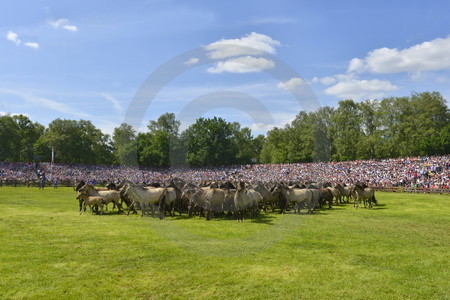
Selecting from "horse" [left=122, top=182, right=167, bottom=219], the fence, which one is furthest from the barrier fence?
"horse" [left=122, top=182, right=167, bottom=219]

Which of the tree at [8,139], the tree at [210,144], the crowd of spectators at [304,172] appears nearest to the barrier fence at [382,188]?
the crowd of spectators at [304,172]

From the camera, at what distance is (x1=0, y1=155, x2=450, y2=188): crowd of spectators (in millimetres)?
43750

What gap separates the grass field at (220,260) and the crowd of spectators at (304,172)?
104ft

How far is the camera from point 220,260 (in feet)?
31.9

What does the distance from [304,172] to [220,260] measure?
53.7 m

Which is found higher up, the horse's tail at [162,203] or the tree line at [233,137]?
the tree line at [233,137]

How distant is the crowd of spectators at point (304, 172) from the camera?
43750mm

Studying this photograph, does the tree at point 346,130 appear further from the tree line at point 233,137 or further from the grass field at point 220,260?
the grass field at point 220,260

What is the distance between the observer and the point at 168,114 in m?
99.3

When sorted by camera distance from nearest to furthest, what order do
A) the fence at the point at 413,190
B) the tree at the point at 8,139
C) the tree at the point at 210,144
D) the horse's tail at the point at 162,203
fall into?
the horse's tail at the point at 162,203 < the fence at the point at 413,190 < the tree at the point at 8,139 < the tree at the point at 210,144

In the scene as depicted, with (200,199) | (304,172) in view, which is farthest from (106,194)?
(304,172)

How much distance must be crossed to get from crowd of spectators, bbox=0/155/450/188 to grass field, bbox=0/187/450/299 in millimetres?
31647

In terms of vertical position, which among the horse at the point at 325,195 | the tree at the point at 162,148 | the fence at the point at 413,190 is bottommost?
the fence at the point at 413,190

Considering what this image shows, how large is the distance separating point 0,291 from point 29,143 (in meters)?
100
